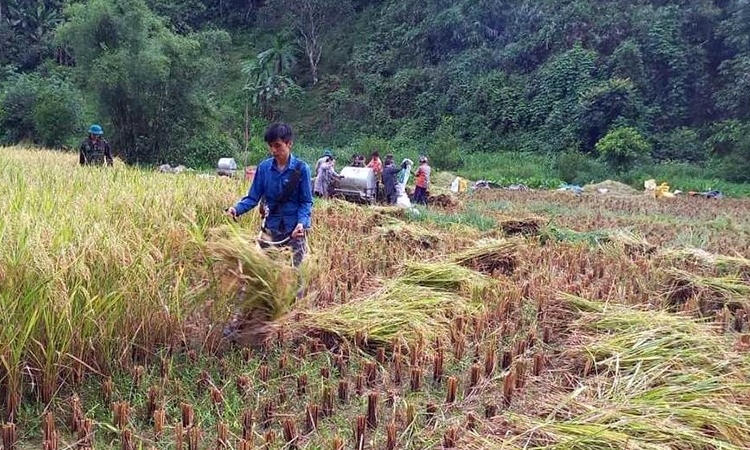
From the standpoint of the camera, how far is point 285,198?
349 cm

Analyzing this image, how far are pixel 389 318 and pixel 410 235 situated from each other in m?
2.48

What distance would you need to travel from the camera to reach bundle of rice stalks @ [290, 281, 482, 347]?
3.11 meters

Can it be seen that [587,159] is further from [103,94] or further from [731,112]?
[103,94]

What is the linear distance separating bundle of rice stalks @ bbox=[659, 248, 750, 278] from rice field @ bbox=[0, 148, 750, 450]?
0.30m

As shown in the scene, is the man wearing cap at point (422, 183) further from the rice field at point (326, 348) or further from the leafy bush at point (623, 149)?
the leafy bush at point (623, 149)

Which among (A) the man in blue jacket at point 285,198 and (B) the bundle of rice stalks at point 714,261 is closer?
(A) the man in blue jacket at point 285,198

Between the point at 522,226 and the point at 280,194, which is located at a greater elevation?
the point at 280,194

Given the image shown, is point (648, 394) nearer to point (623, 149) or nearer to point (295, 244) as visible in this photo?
point (295, 244)

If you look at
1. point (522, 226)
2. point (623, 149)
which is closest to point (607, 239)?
point (522, 226)

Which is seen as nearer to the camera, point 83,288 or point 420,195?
point 83,288

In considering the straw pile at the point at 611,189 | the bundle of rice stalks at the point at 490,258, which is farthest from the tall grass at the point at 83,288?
the straw pile at the point at 611,189

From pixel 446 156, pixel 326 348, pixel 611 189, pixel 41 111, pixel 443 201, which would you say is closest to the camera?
pixel 326 348

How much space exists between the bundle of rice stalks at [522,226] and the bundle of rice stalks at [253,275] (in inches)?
152

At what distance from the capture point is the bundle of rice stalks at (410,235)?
559 centimetres
